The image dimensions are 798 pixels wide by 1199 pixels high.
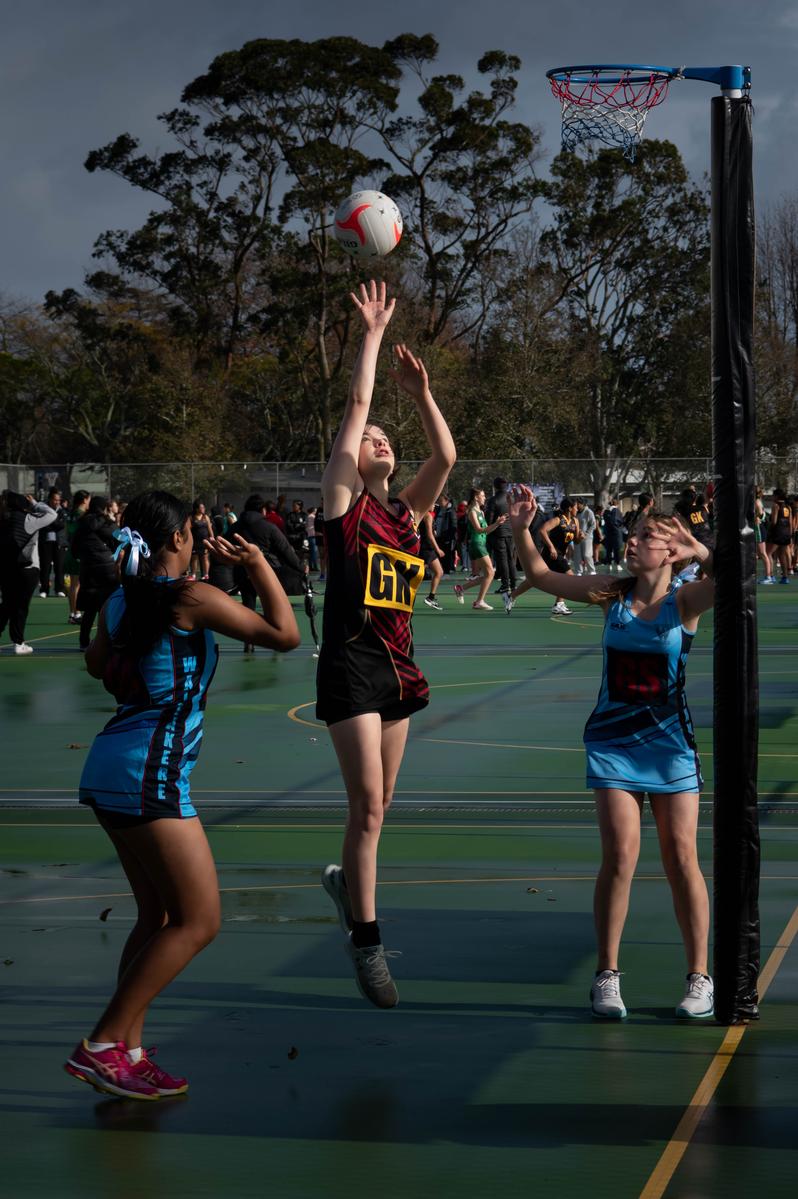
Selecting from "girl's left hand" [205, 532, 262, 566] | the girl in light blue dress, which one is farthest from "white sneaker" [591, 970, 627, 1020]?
"girl's left hand" [205, 532, 262, 566]

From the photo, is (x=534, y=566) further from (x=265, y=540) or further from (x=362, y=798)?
(x=265, y=540)

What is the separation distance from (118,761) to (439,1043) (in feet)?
4.86

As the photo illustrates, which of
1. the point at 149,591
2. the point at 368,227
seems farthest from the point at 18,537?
the point at 149,591

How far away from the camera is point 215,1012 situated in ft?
19.3

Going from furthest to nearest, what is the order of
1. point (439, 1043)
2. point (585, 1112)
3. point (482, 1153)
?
1. point (439, 1043)
2. point (585, 1112)
3. point (482, 1153)

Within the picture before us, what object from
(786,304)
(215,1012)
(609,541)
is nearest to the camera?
(215,1012)

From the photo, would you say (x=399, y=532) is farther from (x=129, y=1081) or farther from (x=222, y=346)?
(x=222, y=346)

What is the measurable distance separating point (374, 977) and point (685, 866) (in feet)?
3.72

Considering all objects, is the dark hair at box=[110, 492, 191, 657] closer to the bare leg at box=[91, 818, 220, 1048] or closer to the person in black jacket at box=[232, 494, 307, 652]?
the bare leg at box=[91, 818, 220, 1048]

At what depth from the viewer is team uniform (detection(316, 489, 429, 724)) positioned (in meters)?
5.93

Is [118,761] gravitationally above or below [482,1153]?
above

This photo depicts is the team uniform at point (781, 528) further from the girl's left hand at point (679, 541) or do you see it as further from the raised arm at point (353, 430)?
the girl's left hand at point (679, 541)

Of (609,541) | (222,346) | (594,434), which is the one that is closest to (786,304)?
(594,434)

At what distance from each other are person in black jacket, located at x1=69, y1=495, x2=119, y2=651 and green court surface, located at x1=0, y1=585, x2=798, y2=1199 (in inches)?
346
